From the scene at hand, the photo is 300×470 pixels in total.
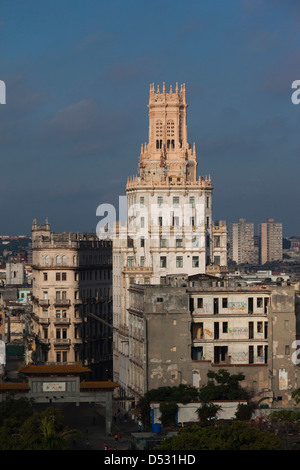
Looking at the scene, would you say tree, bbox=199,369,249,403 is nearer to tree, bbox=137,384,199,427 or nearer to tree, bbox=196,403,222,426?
tree, bbox=137,384,199,427

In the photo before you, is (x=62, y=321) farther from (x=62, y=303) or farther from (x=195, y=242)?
(x=195, y=242)

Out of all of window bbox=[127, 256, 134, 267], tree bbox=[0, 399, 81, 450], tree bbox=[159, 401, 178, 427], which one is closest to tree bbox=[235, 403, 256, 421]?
tree bbox=[159, 401, 178, 427]

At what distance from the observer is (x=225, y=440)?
359 ft

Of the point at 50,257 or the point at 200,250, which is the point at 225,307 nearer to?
the point at 200,250

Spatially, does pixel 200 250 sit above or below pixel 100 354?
above

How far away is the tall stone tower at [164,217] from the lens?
176125mm

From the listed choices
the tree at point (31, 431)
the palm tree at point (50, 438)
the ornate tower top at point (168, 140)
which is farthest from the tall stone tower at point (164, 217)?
the palm tree at point (50, 438)

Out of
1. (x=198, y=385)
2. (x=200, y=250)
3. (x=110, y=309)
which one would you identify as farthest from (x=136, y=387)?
(x=110, y=309)

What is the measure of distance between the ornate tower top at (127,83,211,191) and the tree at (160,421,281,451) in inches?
2997

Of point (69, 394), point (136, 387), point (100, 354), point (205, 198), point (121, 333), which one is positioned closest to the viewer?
point (69, 394)

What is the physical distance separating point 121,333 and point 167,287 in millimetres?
25086

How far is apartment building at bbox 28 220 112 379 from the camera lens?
186 m

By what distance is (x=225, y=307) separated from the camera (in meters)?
149
